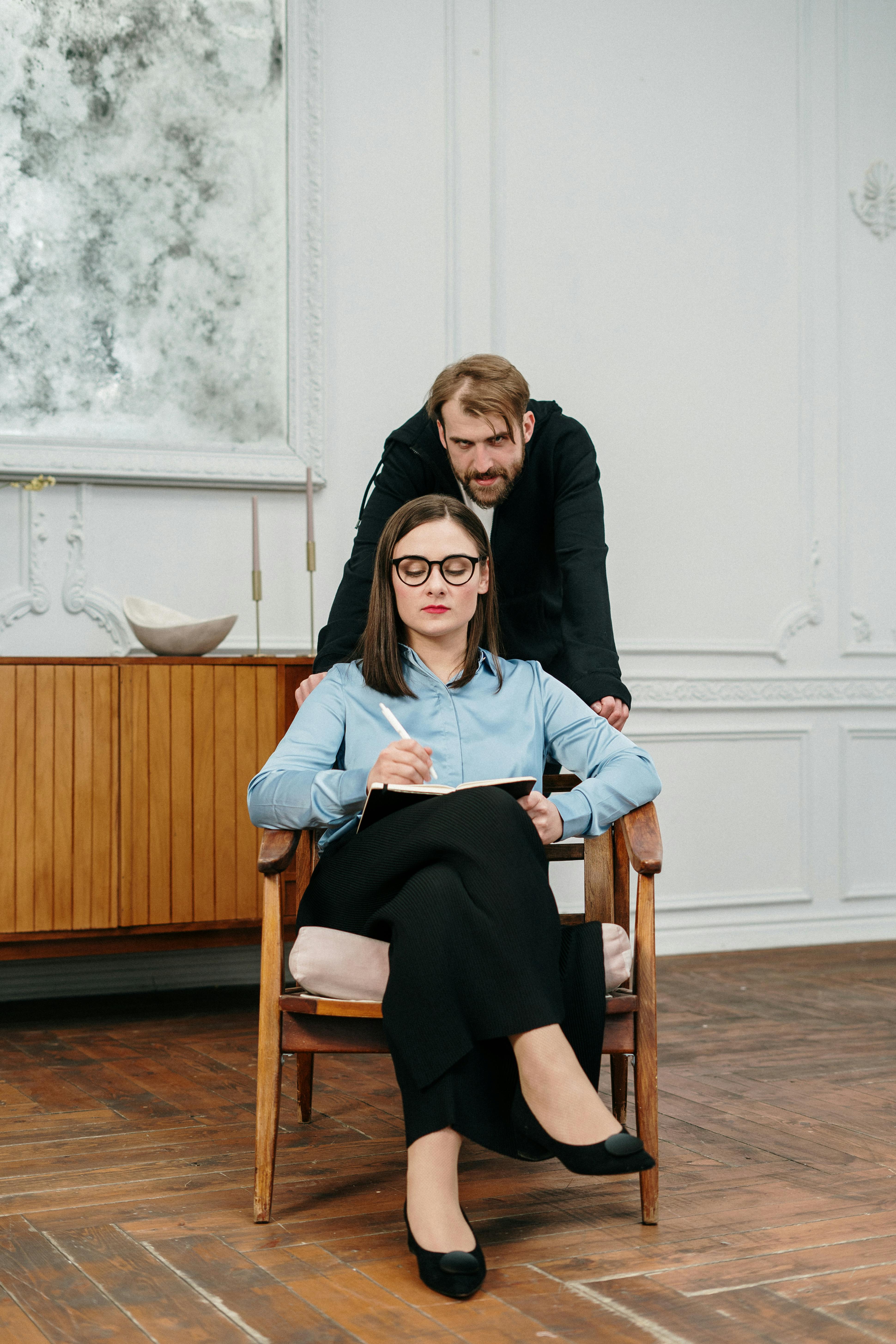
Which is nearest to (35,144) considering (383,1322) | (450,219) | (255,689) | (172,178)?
(172,178)

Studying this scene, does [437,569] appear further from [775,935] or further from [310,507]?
[775,935]

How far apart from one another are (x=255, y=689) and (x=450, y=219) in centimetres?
172

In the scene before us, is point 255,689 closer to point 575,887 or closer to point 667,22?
point 575,887

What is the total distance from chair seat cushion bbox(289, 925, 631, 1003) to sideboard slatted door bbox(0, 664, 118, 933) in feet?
4.65

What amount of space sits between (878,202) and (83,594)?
3132 millimetres

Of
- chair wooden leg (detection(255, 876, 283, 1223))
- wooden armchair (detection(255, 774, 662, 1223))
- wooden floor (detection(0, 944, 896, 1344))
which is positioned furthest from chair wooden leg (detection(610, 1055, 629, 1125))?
chair wooden leg (detection(255, 876, 283, 1223))

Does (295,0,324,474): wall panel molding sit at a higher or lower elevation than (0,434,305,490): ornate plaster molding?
higher

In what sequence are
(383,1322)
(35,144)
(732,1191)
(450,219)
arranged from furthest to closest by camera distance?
(450,219) → (35,144) → (732,1191) → (383,1322)

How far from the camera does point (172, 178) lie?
3740 millimetres

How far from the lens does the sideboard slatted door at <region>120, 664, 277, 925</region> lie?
3223 millimetres

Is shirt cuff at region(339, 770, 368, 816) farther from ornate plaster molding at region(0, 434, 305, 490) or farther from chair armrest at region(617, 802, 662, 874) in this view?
ornate plaster molding at region(0, 434, 305, 490)

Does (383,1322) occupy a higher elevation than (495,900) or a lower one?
lower

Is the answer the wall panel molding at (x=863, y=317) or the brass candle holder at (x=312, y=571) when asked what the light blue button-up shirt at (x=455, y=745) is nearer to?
the brass candle holder at (x=312, y=571)

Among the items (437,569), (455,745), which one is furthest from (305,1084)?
(437,569)
